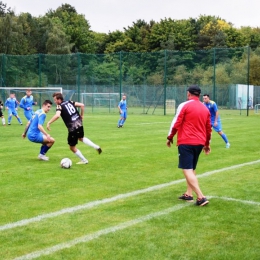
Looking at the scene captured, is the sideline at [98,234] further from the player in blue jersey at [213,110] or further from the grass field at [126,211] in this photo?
the player in blue jersey at [213,110]

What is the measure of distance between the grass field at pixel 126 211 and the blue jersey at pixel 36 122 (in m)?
0.72

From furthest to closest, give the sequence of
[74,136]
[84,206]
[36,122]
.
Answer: [36,122]
[74,136]
[84,206]

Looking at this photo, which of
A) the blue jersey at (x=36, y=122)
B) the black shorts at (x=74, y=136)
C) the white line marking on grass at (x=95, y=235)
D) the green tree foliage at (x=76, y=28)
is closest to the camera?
the white line marking on grass at (x=95, y=235)

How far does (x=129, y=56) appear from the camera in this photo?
42156 mm

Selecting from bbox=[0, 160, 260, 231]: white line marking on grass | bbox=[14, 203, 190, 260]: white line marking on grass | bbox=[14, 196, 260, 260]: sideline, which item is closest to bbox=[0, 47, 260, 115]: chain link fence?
bbox=[0, 160, 260, 231]: white line marking on grass

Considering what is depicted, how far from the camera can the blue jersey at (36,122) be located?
1120 centimetres

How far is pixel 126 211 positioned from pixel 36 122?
544cm

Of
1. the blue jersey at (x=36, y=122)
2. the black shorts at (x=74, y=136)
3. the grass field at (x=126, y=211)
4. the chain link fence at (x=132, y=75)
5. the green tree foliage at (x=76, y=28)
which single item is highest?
the green tree foliage at (x=76, y=28)

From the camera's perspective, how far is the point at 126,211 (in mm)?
6562

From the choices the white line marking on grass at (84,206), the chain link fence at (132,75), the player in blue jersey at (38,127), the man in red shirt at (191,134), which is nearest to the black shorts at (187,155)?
the man in red shirt at (191,134)

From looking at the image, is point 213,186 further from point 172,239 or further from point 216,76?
point 216,76

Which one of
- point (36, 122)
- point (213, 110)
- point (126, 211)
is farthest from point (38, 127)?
point (213, 110)

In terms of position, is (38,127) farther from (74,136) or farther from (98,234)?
(98,234)

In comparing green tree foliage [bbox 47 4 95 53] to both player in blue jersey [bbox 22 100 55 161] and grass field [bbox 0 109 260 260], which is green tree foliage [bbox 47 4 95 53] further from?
grass field [bbox 0 109 260 260]
